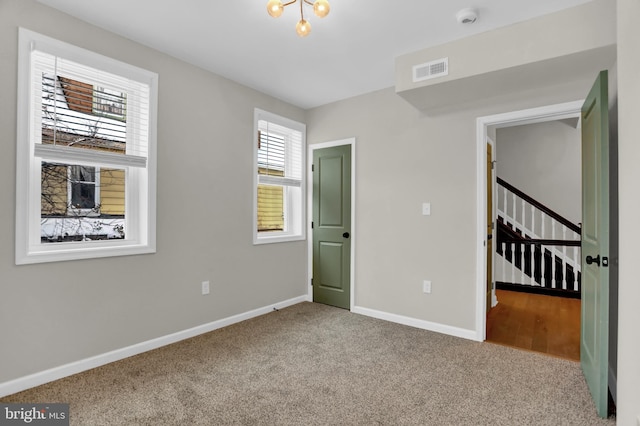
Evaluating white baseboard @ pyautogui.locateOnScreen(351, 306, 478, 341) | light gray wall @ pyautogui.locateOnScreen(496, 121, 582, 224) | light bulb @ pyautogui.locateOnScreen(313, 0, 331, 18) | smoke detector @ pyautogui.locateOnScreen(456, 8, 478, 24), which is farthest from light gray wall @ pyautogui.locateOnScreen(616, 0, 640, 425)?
light gray wall @ pyautogui.locateOnScreen(496, 121, 582, 224)

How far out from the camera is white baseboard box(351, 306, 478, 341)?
3270 mm

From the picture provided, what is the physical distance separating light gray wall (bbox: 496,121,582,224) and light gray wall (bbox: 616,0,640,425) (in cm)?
466

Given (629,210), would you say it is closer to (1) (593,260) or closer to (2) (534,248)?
(1) (593,260)

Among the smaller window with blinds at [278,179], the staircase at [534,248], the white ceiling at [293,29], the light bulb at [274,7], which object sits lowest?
the staircase at [534,248]

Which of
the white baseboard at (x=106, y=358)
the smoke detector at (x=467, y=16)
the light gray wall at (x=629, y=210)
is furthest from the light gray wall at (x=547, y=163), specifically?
the white baseboard at (x=106, y=358)

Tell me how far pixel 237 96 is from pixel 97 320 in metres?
2.46

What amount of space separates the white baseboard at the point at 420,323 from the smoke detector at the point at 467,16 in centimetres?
265

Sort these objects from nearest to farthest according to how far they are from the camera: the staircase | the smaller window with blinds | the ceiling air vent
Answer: the ceiling air vent
the smaller window with blinds
the staircase

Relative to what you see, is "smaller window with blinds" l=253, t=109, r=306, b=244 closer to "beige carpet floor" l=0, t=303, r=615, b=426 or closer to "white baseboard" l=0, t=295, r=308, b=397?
"white baseboard" l=0, t=295, r=308, b=397

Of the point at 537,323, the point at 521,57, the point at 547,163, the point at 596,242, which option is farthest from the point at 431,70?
the point at 547,163

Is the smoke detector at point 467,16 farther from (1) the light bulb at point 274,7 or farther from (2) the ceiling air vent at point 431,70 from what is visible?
(1) the light bulb at point 274,7

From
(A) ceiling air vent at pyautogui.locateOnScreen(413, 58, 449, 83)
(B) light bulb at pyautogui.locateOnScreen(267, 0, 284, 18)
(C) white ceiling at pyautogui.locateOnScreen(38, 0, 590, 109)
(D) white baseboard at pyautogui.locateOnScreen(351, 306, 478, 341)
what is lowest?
(D) white baseboard at pyautogui.locateOnScreen(351, 306, 478, 341)

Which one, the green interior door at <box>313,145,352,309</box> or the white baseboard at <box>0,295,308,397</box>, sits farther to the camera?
the green interior door at <box>313,145,352,309</box>

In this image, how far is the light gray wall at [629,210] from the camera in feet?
4.73
